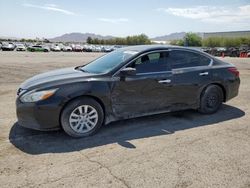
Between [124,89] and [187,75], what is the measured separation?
150 centimetres

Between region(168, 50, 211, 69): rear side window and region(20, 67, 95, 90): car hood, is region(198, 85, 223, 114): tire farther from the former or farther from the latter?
region(20, 67, 95, 90): car hood

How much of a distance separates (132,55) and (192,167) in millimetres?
2362

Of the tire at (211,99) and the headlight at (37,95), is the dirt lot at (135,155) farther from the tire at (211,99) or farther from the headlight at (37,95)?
the headlight at (37,95)

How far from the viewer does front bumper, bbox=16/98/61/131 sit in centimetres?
415

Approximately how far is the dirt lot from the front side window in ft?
3.49

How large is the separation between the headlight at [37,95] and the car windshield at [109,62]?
40.5 inches

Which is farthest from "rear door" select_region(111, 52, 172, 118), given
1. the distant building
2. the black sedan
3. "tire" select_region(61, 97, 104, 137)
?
the distant building

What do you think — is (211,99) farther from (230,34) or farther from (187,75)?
(230,34)

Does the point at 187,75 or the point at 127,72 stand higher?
the point at 127,72

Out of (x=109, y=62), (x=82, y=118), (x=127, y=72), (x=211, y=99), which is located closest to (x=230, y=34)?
(x=211, y=99)

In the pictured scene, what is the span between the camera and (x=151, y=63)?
507cm

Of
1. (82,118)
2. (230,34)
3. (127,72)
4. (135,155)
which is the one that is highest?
(230,34)

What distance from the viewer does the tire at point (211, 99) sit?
5.74 metres

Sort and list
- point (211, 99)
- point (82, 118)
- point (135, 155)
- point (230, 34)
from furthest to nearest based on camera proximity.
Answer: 1. point (230, 34)
2. point (211, 99)
3. point (82, 118)
4. point (135, 155)
